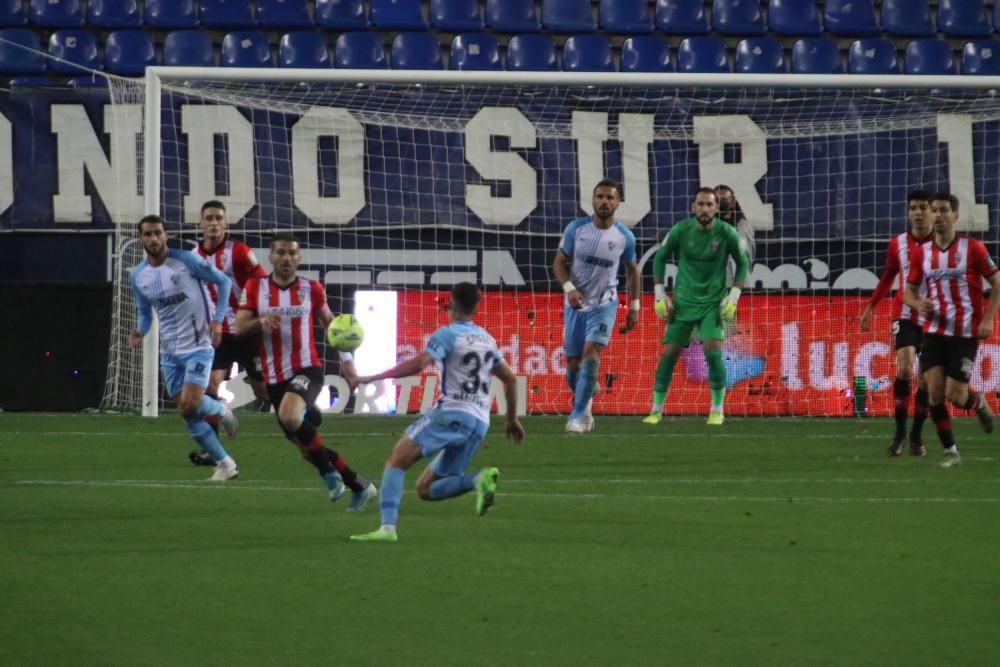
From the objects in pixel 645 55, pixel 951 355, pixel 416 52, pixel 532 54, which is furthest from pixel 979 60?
pixel 951 355

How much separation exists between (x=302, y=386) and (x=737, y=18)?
12111mm

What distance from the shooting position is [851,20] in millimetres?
20281

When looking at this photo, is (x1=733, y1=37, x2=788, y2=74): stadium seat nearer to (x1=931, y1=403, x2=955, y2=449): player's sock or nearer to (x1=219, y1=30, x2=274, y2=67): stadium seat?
(x1=219, y1=30, x2=274, y2=67): stadium seat

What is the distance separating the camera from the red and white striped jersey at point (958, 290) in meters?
10.9

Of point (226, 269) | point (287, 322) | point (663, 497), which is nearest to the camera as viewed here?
A: point (663, 497)

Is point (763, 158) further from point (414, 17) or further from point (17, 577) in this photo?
point (17, 577)

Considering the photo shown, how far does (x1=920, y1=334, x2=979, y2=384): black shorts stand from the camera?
10883 millimetres

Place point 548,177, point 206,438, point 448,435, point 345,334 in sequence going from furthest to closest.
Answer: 1. point 548,177
2. point 206,438
3. point 345,334
4. point 448,435

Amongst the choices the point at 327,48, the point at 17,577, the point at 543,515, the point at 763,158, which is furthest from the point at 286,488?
the point at 327,48

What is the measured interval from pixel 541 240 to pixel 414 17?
423 centimetres

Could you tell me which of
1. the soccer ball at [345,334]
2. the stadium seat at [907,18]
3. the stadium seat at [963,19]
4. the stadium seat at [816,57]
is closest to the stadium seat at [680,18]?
the stadium seat at [816,57]

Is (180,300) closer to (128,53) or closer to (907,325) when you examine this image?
(907,325)

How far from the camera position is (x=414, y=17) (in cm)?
1975

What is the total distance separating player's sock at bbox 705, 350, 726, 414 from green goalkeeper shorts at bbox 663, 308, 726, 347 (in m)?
0.19
